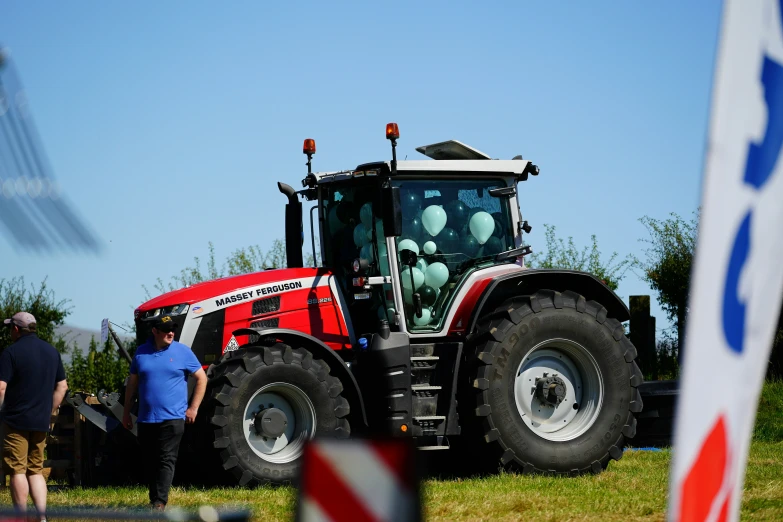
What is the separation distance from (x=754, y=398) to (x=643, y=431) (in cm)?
845

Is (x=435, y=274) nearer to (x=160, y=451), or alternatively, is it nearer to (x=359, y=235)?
(x=359, y=235)

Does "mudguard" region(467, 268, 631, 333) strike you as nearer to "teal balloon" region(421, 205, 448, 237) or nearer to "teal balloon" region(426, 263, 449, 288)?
"teal balloon" region(426, 263, 449, 288)

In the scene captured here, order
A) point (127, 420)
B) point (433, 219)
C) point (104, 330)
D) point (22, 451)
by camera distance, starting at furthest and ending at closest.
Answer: point (104, 330) → point (433, 219) → point (127, 420) → point (22, 451)

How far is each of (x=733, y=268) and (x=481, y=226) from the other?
24.6ft

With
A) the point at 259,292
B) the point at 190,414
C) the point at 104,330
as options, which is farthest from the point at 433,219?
the point at 104,330

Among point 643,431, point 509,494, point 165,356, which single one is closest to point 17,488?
point 165,356

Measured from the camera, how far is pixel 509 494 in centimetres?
779

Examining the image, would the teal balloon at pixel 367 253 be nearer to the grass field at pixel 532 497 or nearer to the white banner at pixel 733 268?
the grass field at pixel 532 497

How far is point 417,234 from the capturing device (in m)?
9.24

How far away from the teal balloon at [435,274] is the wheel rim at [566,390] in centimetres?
100

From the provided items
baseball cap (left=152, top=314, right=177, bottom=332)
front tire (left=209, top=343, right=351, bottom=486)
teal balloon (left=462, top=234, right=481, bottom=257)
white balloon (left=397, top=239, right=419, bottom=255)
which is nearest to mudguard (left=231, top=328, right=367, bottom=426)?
front tire (left=209, top=343, right=351, bottom=486)

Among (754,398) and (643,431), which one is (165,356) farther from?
(754,398)

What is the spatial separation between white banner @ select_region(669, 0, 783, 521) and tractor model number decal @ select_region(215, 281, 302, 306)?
24.1ft

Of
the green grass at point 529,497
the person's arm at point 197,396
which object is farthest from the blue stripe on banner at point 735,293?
the person's arm at point 197,396
